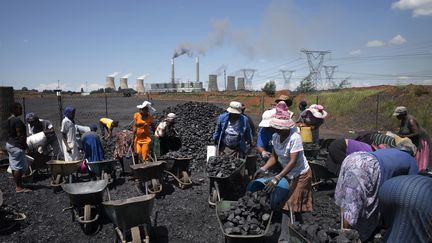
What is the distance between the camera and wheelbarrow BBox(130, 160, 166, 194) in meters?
6.30

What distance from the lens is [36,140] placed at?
8.05 metres

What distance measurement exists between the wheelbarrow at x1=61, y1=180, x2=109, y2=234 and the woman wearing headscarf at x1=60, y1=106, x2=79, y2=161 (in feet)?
6.93

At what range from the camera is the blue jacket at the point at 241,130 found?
22.3 feet

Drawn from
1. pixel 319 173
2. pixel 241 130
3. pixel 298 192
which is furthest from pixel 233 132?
→ pixel 298 192

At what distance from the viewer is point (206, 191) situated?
290 inches

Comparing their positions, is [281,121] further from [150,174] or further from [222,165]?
[150,174]

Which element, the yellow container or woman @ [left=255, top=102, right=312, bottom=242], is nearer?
woman @ [left=255, top=102, right=312, bottom=242]

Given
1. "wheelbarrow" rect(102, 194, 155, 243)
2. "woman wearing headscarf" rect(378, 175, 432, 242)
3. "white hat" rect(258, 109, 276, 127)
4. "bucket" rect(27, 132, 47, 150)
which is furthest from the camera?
"bucket" rect(27, 132, 47, 150)

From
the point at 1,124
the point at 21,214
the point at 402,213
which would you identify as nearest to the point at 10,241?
the point at 21,214

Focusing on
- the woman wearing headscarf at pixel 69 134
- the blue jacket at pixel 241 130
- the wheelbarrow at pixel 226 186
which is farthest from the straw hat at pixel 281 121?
the woman wearing headscarf at pixel 69 134

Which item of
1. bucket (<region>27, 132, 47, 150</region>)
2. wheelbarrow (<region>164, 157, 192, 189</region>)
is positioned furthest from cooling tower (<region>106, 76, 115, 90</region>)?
wheelbarrow (<region>164, 157, 192, 189</region>)

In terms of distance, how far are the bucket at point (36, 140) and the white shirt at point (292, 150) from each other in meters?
6.37

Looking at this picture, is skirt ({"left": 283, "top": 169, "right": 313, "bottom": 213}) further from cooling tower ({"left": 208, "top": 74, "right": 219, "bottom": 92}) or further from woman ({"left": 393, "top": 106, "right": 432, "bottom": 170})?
cooling tower ({"left": 208, "top": 74, "right": 219, "bottom": 92})

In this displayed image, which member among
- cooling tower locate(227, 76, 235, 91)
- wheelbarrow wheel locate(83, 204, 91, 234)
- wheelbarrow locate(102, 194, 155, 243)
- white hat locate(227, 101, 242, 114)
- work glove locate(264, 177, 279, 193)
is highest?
cooling tower locate(227, 76, 235, 91)
